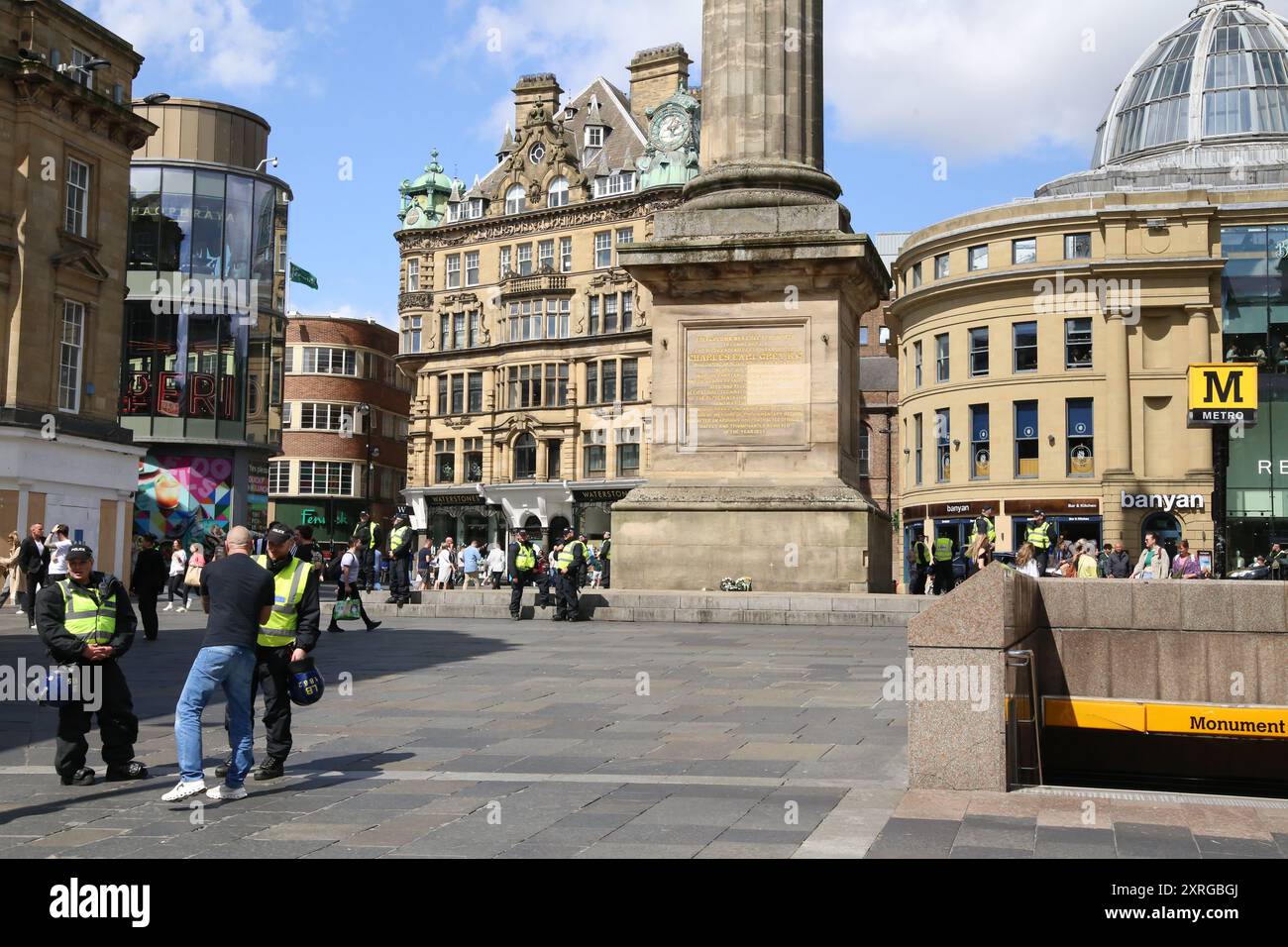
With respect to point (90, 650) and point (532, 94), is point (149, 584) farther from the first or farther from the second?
point (532, 94)

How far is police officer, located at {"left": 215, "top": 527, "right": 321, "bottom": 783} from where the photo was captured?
897cm

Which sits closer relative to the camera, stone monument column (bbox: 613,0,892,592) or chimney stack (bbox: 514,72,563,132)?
stone monument column (bbox: 613,0,892,592)

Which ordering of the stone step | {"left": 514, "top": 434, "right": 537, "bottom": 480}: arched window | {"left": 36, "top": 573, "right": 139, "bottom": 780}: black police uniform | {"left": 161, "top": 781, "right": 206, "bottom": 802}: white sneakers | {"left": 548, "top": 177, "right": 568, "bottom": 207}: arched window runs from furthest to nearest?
{"left": 548, "top": 177, "right": 568, "bottom": 207}: arched window, {"left": 514, "top": 434, "right": 537, "bottom": 480}: arched window, the stone step, {"left": 36, "top": 573, "right": 139, "bottom": 780}: black police uniform, {"left": 161, "top": 781, "right": 206, "bottom": 802}: white sneakers

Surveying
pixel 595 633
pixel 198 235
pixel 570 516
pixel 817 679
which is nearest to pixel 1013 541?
pixel 570 516

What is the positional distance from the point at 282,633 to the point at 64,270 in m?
31.9

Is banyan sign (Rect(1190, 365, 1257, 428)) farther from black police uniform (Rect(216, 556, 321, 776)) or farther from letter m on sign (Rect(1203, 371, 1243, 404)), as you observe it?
black police uniform (Rect(216, 556, 321, 776))

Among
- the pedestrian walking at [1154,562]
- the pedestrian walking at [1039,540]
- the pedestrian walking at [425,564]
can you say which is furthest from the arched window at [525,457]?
the pedestrian walking at [1154,562]

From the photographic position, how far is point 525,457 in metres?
78.6

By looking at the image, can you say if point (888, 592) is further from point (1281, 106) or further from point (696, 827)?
point (1281, 106)

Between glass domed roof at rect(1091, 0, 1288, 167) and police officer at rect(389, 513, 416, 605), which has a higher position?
glass domed roof at rect(1091, 0, 1288, 167)

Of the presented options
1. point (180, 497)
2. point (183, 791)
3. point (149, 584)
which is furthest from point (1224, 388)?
point (180, 497)

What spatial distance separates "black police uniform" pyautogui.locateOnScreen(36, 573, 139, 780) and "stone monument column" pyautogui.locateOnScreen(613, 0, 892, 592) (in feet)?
37.3

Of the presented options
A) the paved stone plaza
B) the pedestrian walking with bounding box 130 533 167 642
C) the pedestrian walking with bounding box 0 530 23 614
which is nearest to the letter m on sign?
the paved stone plaza

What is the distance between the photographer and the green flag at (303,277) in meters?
62.7
